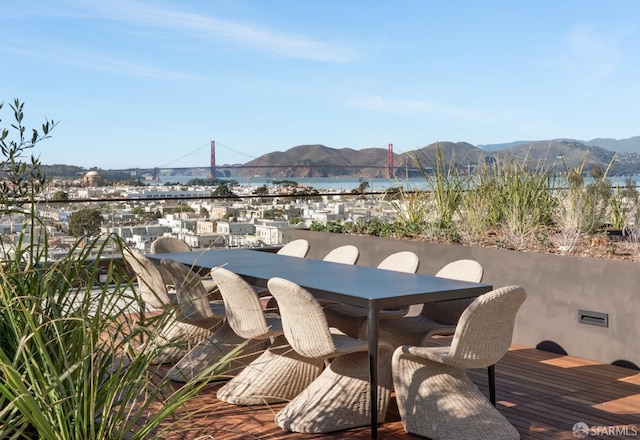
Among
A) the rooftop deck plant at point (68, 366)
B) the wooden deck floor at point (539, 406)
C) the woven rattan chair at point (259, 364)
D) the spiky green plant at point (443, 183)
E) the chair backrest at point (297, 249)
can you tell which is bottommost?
the wooden deck floor at point (539, 406)

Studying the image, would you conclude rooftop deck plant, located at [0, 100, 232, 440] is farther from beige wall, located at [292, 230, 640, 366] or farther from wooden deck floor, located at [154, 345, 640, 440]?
beige wall, located at [292, 230, 640, 366]

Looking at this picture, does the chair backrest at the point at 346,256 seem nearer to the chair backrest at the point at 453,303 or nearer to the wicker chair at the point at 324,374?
the chair backrest at the point at 453,303

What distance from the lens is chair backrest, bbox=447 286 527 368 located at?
3.70 metres

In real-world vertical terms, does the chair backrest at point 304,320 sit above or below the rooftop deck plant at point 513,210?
below

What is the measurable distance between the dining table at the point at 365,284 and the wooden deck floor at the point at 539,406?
1.98ft

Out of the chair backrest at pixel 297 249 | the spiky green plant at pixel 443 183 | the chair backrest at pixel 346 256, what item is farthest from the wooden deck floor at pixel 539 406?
the spiky green plant at pixel 443 183

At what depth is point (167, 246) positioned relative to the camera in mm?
6637

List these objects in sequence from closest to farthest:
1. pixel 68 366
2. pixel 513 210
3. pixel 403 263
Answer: pixel 68 366
pixel 403 263
pixel 513 210

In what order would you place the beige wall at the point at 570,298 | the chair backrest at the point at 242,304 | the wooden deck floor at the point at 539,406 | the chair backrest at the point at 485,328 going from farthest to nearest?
the beige wall at the point at 570,298 < the chair backrest at the point at 242,304 < the wooden deck floor at the point at 539,406 < the chair backrest at the point at 485,328

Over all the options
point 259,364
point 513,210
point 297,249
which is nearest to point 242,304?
point 259,364

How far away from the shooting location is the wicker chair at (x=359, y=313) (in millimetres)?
4918

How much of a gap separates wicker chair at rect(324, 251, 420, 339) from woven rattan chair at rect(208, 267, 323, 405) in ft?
1.49

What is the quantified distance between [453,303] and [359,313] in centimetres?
61

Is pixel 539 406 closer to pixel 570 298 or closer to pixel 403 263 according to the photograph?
pixel 403 263
